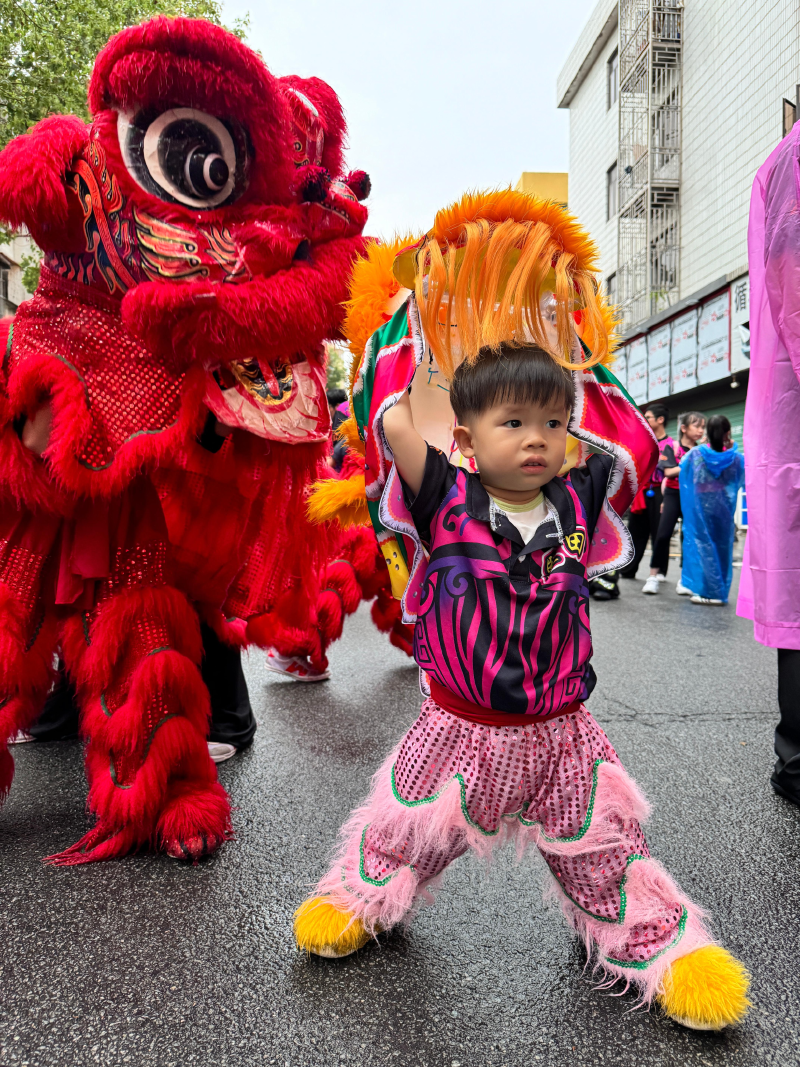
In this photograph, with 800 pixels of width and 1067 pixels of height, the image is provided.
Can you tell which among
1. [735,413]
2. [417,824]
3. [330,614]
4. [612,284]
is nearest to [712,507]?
[330,614]

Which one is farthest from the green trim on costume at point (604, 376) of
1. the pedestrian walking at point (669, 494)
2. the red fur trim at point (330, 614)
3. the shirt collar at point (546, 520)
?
the pedestrian walking at point (669, 494)

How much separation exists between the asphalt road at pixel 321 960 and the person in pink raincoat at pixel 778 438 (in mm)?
385

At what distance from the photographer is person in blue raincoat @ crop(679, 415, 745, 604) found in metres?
5.98

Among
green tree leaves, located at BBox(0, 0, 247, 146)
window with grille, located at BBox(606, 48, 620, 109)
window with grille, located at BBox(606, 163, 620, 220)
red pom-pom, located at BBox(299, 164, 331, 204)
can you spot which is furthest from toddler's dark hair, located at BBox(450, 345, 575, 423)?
window with grille, located at BBox(606, 48, 620, 109)

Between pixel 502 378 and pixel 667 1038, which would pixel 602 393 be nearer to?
pixel 502 378

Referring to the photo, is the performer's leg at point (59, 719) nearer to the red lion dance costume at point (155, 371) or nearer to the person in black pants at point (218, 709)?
the person in black pants at point (218, 709)

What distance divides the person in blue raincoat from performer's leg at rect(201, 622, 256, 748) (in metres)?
4.65

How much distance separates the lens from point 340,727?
2.84m

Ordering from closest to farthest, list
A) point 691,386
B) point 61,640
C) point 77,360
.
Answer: point 77,360 < point 61,640 < point 691,386

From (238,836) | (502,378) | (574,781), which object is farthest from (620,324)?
(238,836)

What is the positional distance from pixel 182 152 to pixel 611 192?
62.6 feet

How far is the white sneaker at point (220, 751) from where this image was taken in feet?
8.16

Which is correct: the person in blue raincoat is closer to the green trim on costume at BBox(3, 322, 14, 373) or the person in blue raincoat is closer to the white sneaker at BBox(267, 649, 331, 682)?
the white sneaker at BBox(267, 649, 331, 682)

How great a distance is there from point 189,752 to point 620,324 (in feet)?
4.74
